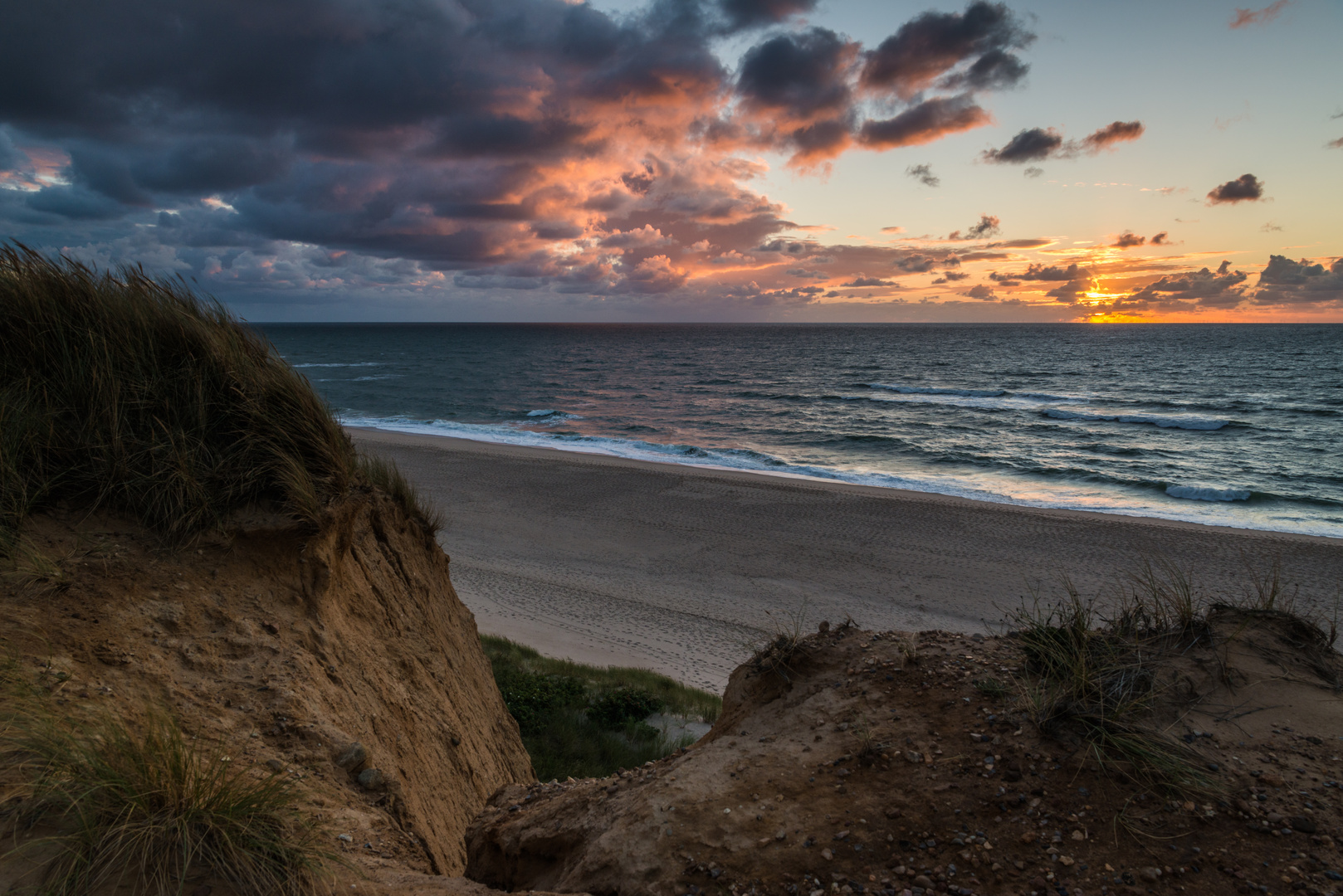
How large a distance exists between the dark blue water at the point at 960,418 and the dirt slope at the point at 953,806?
22827 millimetres

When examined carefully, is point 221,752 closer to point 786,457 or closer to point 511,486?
point 511,486

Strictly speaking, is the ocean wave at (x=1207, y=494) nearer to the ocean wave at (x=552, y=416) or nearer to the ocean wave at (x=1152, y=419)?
the ocean wave at (x=1152, y=419)

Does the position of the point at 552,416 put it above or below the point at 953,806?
below

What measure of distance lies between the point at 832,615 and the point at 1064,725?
11205mm

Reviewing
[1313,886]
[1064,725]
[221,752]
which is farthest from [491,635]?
[1313,886]

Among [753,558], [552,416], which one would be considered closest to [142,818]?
[753,558]

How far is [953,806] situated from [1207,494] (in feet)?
94.6

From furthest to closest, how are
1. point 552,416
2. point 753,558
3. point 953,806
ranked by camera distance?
point 552,416 → point 753,558 → point 953,806

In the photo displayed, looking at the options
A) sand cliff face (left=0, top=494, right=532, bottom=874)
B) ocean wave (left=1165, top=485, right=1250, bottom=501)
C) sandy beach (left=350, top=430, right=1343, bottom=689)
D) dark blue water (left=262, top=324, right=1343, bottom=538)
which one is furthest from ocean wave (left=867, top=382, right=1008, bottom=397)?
sand cliff face (left=0, top=494, right=532, bottom=874)

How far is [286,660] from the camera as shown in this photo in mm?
4090

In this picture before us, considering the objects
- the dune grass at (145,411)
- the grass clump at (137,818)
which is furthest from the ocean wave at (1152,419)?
the grass clump at (137,818)

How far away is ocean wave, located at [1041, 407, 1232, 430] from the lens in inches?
1497

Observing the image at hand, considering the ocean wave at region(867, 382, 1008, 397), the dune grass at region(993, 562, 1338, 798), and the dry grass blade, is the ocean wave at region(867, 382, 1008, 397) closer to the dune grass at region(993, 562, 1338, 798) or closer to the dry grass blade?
the dune grass at region(993, 562, 1338, 798)

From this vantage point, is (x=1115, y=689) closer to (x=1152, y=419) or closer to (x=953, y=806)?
(x=953, y=806)
